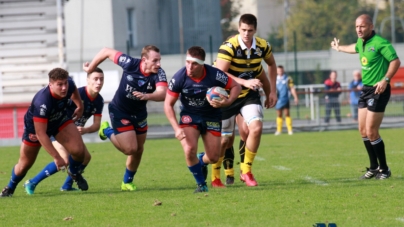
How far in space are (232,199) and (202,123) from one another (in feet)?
3.73

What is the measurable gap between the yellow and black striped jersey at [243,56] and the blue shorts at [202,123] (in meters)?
0.89

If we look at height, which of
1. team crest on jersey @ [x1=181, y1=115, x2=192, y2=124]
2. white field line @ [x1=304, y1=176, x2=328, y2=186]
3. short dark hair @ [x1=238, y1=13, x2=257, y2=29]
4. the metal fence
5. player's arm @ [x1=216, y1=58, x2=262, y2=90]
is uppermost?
short dark hair @ [x1=238, y1=13, x2=257, y2=29]

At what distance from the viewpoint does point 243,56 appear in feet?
33.3

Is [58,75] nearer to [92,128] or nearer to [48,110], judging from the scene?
[48,110]

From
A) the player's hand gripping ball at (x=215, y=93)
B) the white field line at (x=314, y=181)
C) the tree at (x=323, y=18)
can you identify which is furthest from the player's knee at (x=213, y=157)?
the tree at (x=323, y=18)

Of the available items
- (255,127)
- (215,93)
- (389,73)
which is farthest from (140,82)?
(389,73)

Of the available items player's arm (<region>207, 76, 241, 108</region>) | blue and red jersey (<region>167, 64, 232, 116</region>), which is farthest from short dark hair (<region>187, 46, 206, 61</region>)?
player's arm (<region>207, 76, 241, 108</region>)

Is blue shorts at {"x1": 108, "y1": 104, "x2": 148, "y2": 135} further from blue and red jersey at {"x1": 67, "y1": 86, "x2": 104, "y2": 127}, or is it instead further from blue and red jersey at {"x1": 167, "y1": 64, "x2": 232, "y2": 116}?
blue and red jersey at {"x1": 167, "y1": 64, "x2": 232, "y2": 116}

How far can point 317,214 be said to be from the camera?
7.47 m

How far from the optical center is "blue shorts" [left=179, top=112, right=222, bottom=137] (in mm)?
9453

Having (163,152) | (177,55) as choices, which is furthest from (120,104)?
(177,55)

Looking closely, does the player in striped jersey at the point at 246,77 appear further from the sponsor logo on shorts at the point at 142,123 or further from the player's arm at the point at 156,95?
the sponsor logo on shorts at the point at 142,123

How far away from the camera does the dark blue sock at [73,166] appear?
1012 centimetres

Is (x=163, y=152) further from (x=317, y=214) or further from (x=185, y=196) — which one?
(x=317, y=214)
